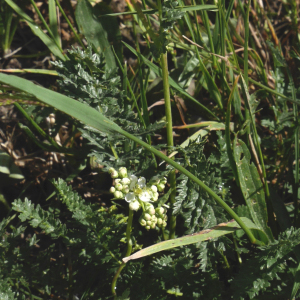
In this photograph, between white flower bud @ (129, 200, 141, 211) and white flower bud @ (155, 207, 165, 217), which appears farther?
white flower bud @ (155, 207, 165, 217)

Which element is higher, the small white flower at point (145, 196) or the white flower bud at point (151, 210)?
the small white flower at point (145, 196)

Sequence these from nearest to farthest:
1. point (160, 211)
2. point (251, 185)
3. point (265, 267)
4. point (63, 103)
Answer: point (63, 103) → point (160, 211) → point (265, 267) → point (251, 185)

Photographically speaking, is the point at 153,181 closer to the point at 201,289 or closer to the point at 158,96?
the point at 201,289

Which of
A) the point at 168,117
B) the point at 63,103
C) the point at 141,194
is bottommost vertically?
the point at 141,194

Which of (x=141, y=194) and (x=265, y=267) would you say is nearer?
(x=141, y=194)

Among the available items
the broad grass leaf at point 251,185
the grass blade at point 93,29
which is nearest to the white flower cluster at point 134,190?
the broad grass leaf at point 251,185

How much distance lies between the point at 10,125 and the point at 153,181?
172cm

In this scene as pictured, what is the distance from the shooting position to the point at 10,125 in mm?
2908

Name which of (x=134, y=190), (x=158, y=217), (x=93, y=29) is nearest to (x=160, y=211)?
(x=158, y=217)

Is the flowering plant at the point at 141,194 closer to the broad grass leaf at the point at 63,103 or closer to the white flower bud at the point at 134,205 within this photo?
the white flower bud at the point at 134,205

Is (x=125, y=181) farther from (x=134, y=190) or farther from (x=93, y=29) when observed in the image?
(x=93, y=29)

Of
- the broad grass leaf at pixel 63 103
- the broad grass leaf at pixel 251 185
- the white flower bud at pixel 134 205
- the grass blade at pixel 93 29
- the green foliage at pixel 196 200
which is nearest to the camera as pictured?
the broad grass leaf at pixel 63 103

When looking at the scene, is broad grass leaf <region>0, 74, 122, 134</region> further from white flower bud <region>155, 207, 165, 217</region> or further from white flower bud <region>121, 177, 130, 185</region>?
white flower bud <region>155, 207, 165, 217</region>

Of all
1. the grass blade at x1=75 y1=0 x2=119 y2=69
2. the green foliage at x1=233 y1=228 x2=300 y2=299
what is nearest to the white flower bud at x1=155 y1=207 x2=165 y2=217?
the green foliage at x1=233 y1=228 x2=300 y2=299
